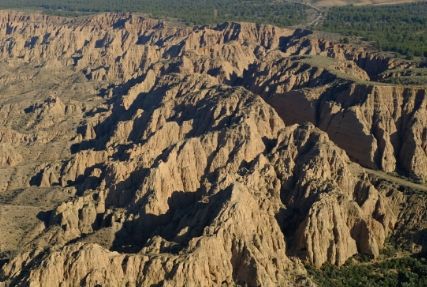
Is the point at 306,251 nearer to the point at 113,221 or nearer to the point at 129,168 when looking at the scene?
the point at 113,221

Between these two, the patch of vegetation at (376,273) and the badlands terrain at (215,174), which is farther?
the patch of vegetation at (376,273)

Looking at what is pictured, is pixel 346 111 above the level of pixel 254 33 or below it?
below

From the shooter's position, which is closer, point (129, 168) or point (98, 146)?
point (129, 168)

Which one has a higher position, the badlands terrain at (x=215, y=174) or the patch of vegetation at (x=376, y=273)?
the badlands terrain at (x=215, y=174)

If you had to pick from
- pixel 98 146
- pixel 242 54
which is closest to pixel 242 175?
pixel 98 146

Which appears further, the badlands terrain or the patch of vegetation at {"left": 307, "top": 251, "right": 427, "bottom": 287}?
the patch of vegetation at {"left": 307, "top": 251, "right": 427, "bottom": 287}
